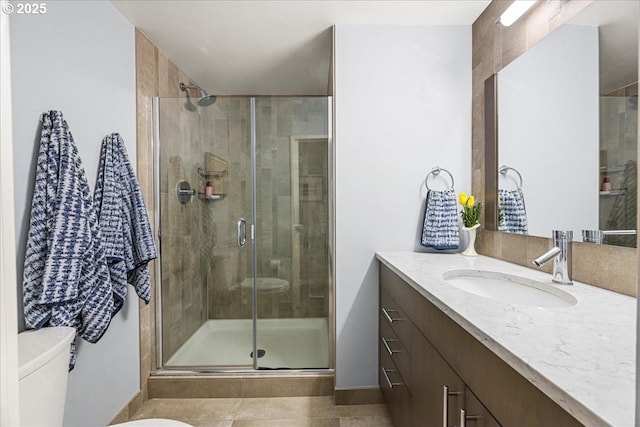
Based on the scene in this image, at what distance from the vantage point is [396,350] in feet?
5.35

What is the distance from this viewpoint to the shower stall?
92.0 inches

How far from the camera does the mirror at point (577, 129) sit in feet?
3.66

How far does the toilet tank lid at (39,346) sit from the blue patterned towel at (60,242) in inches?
2.8

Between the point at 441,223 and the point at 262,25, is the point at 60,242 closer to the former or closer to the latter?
the point at 262,25

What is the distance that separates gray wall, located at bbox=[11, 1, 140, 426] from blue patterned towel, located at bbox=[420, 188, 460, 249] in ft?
5.96

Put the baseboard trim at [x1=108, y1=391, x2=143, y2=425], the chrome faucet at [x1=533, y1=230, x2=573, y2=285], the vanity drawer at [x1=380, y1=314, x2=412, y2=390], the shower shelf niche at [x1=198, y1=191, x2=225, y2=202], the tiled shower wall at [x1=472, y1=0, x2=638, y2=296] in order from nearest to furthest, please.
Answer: the tiled shower wall at [x1=472, y1=0, x2=638, y2=296], the chrome faucet at [x1=533, y1=230, x2=573, y2=285], the vanity drawer at [x1=380, y1=314, x2=412, y2=390], the baseboard trim at [x1=108, y1=391, x2=143, y2=425], the shower shelf niche at [x1=198, y1=191, x2=225, y2=202]

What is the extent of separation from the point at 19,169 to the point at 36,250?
0.31m

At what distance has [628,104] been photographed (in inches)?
43.3

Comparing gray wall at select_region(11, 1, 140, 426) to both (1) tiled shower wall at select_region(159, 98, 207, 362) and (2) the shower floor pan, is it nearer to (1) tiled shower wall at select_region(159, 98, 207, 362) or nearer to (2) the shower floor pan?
(1) tiled shower wall at select_region(159, 98, 207, 362)

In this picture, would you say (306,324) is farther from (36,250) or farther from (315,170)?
(36,250)

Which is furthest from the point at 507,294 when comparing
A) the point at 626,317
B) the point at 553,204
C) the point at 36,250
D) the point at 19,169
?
the point at 19,169

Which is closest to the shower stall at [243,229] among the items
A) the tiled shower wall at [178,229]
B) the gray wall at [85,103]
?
the tiled shower wall at [178,229]

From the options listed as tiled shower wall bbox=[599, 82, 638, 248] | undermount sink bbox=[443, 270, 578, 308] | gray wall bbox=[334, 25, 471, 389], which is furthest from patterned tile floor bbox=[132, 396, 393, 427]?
tiled shower wall bbox=[599, 82, 638, 248]

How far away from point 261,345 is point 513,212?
1.84m
